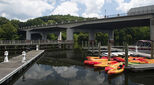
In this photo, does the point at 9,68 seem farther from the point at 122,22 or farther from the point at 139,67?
the point at 122,22

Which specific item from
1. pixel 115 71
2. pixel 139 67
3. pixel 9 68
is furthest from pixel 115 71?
pixel 9 68

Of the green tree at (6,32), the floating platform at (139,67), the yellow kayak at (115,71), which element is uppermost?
the green tree at (6,32)

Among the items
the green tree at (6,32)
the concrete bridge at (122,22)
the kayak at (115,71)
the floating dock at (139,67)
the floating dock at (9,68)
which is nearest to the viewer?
the floating dock at (9,68)

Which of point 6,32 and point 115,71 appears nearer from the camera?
point 115,71

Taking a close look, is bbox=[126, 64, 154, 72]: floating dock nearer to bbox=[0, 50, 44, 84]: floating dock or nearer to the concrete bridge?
bbox=[0, 50, 44, 84]: floating dock

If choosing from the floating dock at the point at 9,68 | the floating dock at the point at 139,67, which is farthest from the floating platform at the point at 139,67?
the floating dock at the point at 9,68

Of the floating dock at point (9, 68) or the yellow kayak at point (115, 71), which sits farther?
the yellow kayak at point (115, 71)

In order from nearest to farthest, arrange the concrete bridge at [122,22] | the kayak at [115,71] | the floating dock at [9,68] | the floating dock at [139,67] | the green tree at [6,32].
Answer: the floating dock at [9,68] → the kayak at [115,71] → the floating dock at [139,67] → the concrete bridge at [122,22] → the green tree at [6,32]

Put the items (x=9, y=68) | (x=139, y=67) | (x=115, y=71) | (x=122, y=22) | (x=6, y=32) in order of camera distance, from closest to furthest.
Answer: (x=9, y=68) → (x=115, y=71) → (x=139, y=67) → (x=122, y=22) → (x=6, y=32)

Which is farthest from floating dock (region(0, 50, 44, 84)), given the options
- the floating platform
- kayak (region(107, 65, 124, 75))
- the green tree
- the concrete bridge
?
the green tree

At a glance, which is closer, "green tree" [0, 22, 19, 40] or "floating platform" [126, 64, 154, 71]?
"floating platform" [126, 64, 154, 71]

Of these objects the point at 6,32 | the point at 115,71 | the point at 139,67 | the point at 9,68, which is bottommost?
the point at 115,71

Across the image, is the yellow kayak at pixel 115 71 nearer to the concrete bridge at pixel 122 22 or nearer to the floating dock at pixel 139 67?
the floating dock at pixel 139 67

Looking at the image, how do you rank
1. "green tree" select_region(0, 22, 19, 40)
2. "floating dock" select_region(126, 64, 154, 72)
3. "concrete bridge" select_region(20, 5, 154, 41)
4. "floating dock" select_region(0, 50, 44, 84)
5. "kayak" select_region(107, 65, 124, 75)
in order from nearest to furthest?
"floating dock" select_region(0, 50, 44, 84)
"kayak" select_region(107, 65, 124, 75)
"floating dock" select_region(126, 64, 154, 72)
"concrete bridge" select_region(20, 5, 154, 41)
"green tree" select_region(0, 22, 19, 40)
